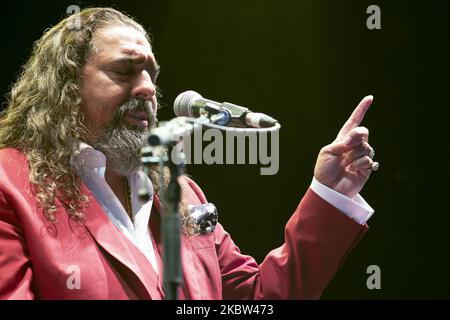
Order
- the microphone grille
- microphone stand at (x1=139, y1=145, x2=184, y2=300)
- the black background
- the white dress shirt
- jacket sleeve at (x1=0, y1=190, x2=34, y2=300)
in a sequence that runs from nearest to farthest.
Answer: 1. microphone stand at (x1=139, y1=145, x2=184, y2=300)
2. jacket sleeve at (x1=0, y1=190, x2=34, y2=300)
3. the microphone grille
4. the white dress shirt
5. the black background

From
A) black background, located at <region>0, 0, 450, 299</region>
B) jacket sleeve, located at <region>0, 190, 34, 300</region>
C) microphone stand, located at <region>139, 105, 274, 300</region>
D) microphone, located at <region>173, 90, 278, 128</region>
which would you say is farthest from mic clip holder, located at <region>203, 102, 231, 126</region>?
black background, located at <region>0, 0, 450, 299</region>

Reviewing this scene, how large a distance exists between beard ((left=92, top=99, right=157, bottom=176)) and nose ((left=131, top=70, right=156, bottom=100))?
0.06 feet

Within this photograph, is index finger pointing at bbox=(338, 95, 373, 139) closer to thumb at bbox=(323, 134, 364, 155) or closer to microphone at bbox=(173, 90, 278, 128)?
thumb at bbox=(323, 134, 364, 155)

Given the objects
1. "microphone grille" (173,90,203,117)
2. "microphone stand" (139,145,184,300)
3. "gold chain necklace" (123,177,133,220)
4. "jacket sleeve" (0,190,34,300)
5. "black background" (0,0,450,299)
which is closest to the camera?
"microphone stand" (139,145,184,300)

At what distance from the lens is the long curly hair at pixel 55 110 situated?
1928mm

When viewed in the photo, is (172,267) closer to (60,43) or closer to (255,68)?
(60,43)

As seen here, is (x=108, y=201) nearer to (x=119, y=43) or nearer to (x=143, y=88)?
(x=143, y=88)

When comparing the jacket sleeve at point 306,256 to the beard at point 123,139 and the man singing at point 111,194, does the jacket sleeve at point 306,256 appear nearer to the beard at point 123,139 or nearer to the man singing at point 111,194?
the man singing at point 111,194

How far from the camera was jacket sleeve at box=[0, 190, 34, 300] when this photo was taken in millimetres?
1701

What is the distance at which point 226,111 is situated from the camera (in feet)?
5.75

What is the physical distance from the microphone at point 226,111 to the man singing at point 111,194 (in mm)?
230

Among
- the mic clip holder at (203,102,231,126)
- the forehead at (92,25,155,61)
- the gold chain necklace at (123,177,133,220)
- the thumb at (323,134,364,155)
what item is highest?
the forehead at (92,25,155,61)

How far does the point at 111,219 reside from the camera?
6.44 ft
